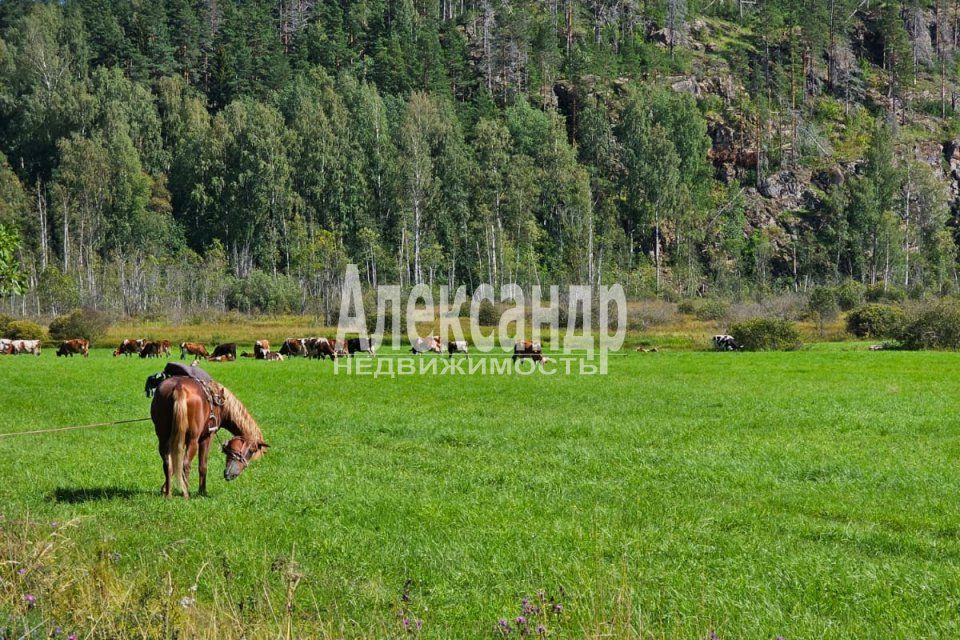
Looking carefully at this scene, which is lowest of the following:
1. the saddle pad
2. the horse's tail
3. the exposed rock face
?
the horse's tail

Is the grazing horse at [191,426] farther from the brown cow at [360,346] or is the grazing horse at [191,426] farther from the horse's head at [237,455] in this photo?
the brown cow at [360,346]

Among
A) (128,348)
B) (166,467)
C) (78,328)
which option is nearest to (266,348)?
(128,348)

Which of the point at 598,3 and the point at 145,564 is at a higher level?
the point at 598,3

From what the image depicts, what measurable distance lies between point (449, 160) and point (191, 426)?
270 ft

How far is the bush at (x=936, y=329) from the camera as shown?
41188mm

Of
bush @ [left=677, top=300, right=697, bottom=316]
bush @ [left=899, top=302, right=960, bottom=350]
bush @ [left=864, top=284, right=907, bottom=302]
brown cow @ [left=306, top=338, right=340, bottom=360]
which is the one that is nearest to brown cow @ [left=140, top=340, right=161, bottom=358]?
brown cow @ [left=306, top=338, right=340, bottom=360]

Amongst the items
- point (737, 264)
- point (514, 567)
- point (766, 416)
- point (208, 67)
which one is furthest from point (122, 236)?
point (514, 567)

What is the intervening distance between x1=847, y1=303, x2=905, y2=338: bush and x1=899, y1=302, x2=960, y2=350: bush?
6.44 meters

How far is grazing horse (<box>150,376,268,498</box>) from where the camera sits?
32.9 ft

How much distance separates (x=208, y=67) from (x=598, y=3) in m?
66.4

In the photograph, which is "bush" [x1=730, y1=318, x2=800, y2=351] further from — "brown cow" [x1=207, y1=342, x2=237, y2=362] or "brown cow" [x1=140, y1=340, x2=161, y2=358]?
"brown cow" [x1=140, y1=340, x2=161, y2=358]

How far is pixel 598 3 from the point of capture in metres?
137

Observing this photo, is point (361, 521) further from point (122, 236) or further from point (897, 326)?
point (122, 236)

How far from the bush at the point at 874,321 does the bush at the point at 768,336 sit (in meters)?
9.38
